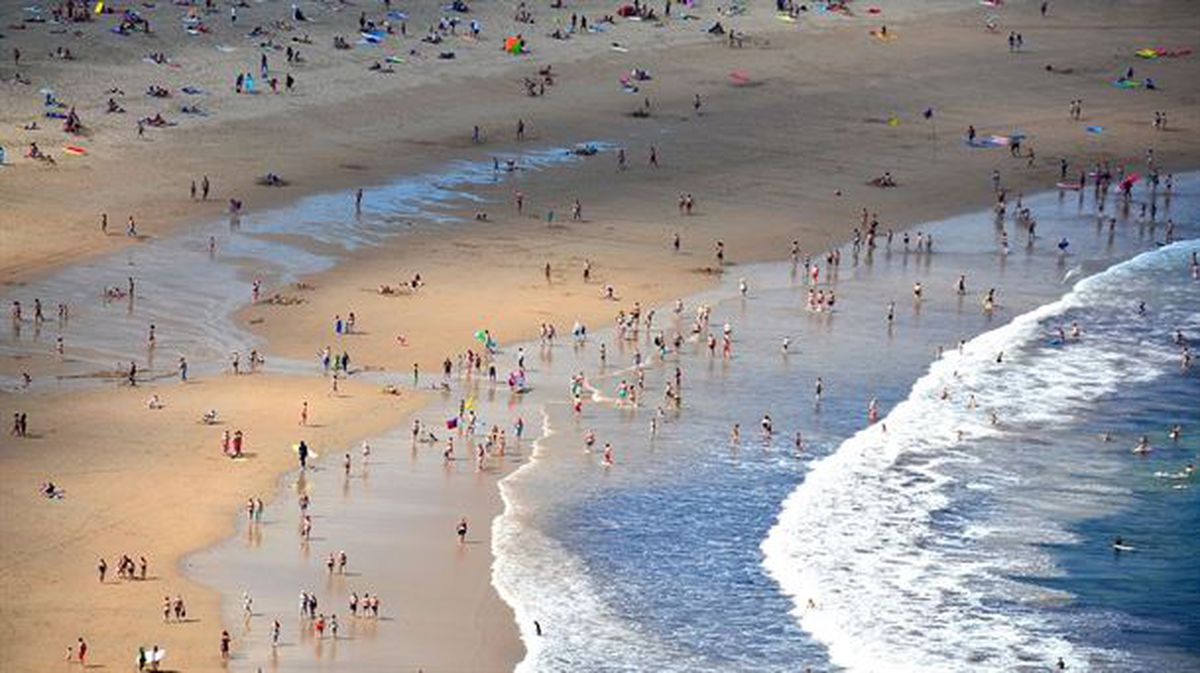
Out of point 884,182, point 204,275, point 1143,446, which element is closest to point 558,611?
point 1143,446

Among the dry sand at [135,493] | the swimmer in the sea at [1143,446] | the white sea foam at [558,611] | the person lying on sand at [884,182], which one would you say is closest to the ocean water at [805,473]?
the white sea foam at [558,611]

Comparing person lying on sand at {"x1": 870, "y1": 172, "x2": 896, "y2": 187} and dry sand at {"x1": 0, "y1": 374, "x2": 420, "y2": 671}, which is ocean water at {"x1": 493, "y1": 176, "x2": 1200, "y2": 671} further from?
person lying on sand at {"x1": 870, "y1": 172, "x2": 896, "y2": 187}

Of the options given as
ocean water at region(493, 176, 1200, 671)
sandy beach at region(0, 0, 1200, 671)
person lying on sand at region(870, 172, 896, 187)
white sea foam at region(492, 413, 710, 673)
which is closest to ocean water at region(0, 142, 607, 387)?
sandy beach at region(0, 0, 1200, 671)

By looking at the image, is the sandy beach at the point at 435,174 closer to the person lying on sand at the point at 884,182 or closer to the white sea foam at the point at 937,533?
the person lying on sand at the point at 884,182

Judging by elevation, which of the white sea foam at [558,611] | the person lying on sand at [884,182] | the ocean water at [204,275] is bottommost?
the white sea foam at [558,611]

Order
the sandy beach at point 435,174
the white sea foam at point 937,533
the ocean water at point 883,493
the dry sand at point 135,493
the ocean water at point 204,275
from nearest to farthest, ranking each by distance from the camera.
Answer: the dry sand at point 135,493 < the white sea foam at point 937,533 < the ocean water at point 883,493 < the sandy beach at point 435,174 < the ocean water at point 204,275

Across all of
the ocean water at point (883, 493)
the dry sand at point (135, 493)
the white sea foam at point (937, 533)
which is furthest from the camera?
the ocean water at point (883, 493)

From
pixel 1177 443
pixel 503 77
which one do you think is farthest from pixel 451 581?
pixel 503 77
